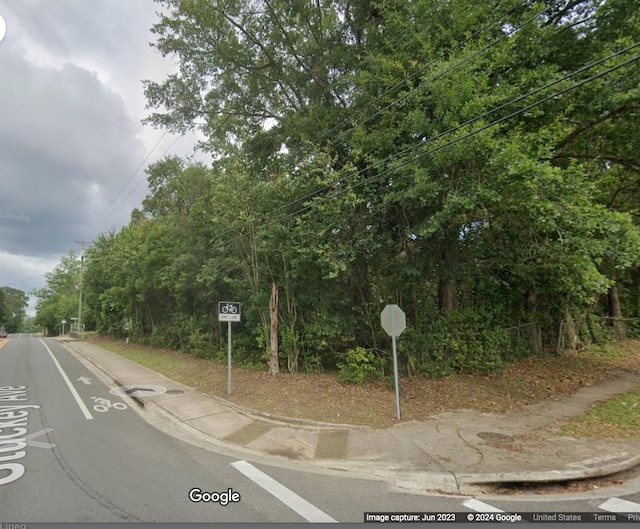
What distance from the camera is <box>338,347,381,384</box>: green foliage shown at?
30.1 ft

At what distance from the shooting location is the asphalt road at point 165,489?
346 cm

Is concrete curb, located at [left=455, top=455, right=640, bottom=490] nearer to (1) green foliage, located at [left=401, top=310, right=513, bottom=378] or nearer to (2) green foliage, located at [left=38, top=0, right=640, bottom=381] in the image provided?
(2) green foliage, located at [left=38, top=0, right=640, bottom=381]

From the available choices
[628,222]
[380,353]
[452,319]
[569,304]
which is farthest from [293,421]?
[569,304]

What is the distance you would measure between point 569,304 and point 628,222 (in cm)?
810

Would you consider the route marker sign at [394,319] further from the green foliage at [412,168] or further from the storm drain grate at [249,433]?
the storm drain grate at [249,433]

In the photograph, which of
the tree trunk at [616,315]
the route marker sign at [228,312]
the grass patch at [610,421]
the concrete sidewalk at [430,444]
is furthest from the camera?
the tree trunk at [616,315]

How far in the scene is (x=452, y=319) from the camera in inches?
384

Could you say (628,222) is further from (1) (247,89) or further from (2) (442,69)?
(1) (247,89)

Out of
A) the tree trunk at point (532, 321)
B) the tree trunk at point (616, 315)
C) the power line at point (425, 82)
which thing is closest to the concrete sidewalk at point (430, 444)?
the tree trunk at point (532, 321)

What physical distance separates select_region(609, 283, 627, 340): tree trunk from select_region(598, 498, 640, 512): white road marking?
15745 millimetres

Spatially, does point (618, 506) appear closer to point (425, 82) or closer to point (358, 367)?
point (358, 367)

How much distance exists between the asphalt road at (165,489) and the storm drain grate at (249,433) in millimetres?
657

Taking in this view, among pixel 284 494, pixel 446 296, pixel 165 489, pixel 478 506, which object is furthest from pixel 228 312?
pixel 478 506

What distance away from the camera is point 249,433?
20.4ft
